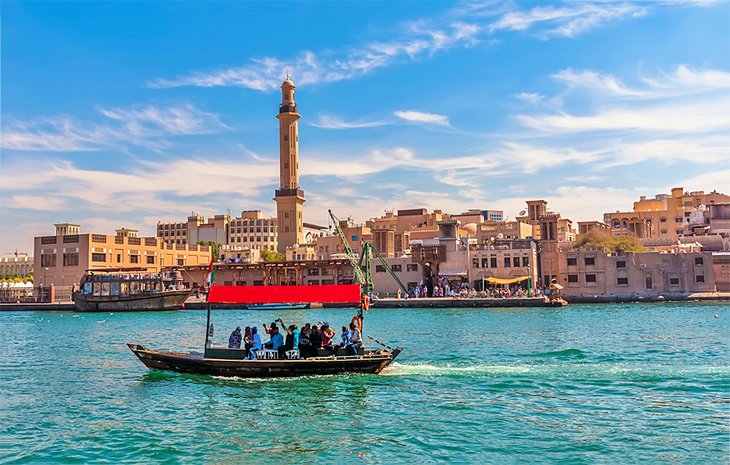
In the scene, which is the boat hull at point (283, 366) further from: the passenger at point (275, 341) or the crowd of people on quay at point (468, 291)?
the crowd of people on quay at point (468, 291)

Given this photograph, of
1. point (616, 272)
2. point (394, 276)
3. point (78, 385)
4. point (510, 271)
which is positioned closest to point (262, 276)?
point (394, 276)

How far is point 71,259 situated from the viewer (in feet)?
307

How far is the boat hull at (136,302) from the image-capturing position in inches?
3029

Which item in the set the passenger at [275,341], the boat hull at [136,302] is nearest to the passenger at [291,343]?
the passenger at [275,341]

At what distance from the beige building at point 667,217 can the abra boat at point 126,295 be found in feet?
221

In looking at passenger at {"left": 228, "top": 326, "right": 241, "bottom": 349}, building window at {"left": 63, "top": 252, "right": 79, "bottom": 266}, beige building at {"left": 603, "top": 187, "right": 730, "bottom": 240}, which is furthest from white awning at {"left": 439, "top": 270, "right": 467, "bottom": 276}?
passenger at {"left": 228, "top": 326, "right": 241, "bottom": 349}

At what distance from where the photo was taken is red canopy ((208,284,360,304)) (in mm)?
26141

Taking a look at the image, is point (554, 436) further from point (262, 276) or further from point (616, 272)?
point (262, 276)

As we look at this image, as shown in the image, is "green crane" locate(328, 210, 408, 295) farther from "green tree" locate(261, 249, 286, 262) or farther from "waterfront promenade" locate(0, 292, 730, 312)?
"green tree" locate(261, 249, 286, 262)

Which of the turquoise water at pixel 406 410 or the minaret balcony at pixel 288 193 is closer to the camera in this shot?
the turquoise water at pixel 406 410

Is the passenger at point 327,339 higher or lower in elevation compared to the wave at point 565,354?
higher

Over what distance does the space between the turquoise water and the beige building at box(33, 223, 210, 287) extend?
6298 cm

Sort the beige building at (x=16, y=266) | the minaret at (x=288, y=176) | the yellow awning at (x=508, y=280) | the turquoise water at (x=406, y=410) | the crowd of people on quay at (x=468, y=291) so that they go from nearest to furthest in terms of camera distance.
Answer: the turquoise water at (x=406, y=410) < the crowd of people on quay at (x=468, y=291) < the yellow awning at (x=508, y=280) < the minaret at (x=288, y=176) < the beige building at (x=16, y=266)

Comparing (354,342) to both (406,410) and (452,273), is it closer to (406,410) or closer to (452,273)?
(406,410)
